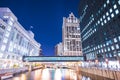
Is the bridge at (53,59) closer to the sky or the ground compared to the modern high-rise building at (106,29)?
closer to the ground

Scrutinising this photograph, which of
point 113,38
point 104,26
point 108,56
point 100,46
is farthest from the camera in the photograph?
point 100,46

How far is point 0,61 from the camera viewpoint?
2665 inches

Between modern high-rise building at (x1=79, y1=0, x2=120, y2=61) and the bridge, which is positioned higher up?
modern high-rise building at (x1=79, y1=0, x2=120, y2=61)

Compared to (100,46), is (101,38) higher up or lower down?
higher up

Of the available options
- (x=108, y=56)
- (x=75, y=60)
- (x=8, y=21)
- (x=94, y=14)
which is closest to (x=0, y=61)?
(x=8, y=21)

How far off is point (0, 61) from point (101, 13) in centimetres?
7544

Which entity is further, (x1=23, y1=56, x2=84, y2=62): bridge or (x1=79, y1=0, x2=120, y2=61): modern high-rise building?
(x1=23, y1=56, x2=84, y2=62): bridge

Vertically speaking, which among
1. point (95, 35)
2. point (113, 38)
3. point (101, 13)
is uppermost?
point (101, 13)

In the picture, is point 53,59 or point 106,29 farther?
point 53,59

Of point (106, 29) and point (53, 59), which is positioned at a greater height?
point (106, 29)

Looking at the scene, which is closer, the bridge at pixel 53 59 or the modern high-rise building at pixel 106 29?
the modern high-rise building at pixel 106 29

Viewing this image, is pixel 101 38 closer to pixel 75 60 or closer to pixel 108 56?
pixel 108 56

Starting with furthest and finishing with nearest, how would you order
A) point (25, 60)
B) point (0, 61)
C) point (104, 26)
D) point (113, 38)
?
1. point (25, 60)
2. point (104, 26)
3. point (113, 38)
4. point (0, 61)

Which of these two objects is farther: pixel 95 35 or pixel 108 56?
pixel 95 35
